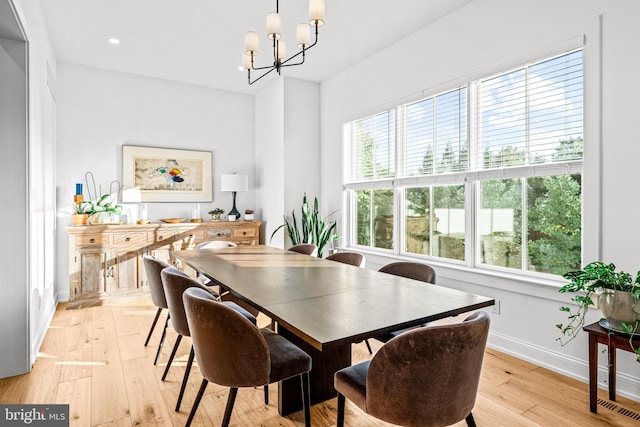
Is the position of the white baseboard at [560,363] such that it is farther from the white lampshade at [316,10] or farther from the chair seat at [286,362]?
the white lampshade at [316,10]

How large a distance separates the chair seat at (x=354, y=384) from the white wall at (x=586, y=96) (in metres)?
1.76

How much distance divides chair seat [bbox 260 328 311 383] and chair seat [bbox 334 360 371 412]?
0.19 metres

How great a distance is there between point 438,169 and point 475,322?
245 cm

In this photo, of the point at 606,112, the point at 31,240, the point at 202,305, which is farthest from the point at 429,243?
the point at 31,240

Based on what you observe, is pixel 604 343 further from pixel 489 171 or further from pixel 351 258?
pixel 351 258

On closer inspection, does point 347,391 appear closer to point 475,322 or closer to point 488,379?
point 475,322

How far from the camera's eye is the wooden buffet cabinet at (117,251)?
13.7 feet

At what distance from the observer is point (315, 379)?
2.19 meters

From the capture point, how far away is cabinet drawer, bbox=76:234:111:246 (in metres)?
4.17

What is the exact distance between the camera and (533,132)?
2.78 m

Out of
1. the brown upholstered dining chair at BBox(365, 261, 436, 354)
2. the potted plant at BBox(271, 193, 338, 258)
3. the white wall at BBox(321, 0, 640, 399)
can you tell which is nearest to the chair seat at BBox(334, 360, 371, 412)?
the brown upholstered dining chair at BBox(365, 261, 436, 354)

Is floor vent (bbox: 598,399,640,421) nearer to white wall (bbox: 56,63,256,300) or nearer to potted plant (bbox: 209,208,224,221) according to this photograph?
potted plant (bbox: 209,208,224,221)

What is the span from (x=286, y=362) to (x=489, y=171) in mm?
2300

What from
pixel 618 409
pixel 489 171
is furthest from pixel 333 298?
pixel 489 171
